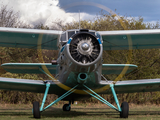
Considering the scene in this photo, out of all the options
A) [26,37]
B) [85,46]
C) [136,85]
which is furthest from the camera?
[26,37]

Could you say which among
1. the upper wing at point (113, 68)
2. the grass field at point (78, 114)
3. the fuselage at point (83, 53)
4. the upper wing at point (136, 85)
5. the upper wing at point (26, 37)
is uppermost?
the upper wing at point (26, 37)

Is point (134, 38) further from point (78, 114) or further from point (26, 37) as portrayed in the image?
point (26, 37)

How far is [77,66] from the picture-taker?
22.3ft

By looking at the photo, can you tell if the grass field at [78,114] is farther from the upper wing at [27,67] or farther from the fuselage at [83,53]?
the upper wing at [27,67]

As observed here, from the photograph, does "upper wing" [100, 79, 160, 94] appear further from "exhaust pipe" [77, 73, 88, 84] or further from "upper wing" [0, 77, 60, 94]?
"upper wing" [0, 77, 60, 94]

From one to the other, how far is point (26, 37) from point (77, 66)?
4.53 metres

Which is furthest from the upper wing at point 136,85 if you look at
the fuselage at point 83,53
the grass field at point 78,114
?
the fuselage at point 83,53

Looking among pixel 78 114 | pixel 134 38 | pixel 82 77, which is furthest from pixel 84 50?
pixel 134 38

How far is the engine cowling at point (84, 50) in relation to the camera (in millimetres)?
6566

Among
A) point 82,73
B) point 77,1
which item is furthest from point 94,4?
point 82,73

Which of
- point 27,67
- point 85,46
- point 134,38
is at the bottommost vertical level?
point 27,67

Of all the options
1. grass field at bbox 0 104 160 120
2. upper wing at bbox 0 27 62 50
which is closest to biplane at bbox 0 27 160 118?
upper wing at bbox 0 27 62 50

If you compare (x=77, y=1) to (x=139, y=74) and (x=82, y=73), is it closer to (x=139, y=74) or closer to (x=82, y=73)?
(x=82, y=73)

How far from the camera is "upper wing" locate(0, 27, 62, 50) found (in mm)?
9548
